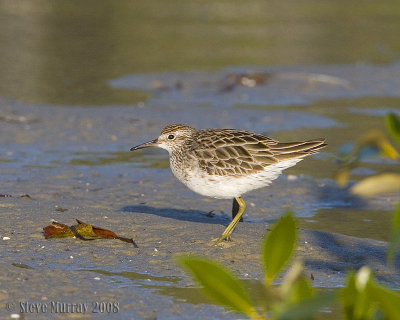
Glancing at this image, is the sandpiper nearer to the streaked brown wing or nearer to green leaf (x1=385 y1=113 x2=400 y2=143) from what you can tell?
the streaked brown wing

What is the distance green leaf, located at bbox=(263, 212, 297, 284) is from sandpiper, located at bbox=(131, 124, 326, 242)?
4.35 metres

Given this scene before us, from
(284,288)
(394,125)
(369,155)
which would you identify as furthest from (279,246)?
(394,125)

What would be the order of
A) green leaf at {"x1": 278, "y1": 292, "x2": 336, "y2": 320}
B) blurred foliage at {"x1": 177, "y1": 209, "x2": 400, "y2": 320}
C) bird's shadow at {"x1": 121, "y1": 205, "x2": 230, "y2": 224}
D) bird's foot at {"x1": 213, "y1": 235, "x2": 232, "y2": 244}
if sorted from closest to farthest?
green leaf at {"x1": 278, "y1": 292, "x2": 336, "y2": 320} → blurred foliage at {"x1": 177, "y1": 209, "x2": 400, "y2": 320} → bird's foot at {"x1": 213, "y1": 235, "x2": 232, "y2": 244} → bird's shadow at {"x1": 121, "y1": 205, "x2": 230, "y2": 224}

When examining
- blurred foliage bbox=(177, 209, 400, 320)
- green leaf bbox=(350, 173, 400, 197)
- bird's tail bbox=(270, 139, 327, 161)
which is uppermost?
green leaf bbox=(350, 173, 400, 197)

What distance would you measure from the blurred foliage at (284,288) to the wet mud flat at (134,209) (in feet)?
8.91

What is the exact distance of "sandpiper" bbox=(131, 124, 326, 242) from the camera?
26.3 feet

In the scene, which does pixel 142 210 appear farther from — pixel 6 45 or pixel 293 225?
pixel 6 45

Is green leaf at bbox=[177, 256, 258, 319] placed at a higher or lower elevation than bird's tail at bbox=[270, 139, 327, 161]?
higher

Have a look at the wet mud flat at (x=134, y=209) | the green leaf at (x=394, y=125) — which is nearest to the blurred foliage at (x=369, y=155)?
the green leaf at (x=394, y=125)

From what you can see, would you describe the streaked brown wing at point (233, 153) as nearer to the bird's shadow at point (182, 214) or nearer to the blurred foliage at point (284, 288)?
the bird's shadow at point (182, 214)

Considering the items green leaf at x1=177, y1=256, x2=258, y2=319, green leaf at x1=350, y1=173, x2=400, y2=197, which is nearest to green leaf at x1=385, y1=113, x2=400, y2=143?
green leaf at x1=350, y1=173, x2=400, y2=197

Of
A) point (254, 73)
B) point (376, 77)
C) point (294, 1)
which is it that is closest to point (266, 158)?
point (254, 73)

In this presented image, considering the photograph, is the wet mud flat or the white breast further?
the white breast

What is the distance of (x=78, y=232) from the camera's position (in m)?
7.84
